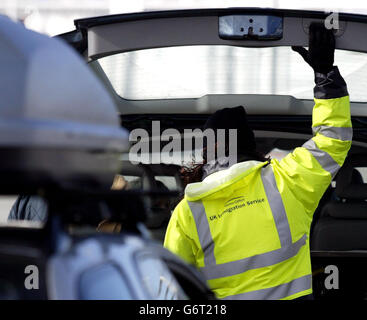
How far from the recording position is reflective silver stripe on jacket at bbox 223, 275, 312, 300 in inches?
118

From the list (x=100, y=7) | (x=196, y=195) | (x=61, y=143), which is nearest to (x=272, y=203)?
(x=196, y=195)

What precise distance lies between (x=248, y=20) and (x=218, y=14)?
0.37ft

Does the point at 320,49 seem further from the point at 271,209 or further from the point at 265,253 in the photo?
the point at 265,253

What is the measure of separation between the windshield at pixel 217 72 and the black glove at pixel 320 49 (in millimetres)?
271

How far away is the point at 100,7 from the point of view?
3.57 meters

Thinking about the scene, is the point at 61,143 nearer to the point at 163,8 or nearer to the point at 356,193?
the point at 163,8

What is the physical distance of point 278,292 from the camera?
3016 mm

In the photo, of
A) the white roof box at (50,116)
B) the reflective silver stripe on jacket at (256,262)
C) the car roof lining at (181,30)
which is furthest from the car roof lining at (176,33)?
→ the white roof box at (50,116)

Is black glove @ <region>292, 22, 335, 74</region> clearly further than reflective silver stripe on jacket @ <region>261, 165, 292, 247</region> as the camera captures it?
No

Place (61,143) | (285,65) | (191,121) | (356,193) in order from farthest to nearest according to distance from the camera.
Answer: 1. (356,193)
2. (191,121)
3. (285,65)
4. (61,143)

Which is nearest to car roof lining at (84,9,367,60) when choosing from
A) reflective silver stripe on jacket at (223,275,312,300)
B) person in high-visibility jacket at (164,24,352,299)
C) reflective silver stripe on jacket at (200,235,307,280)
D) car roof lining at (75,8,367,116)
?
car roof lining at (75,8,367,116)

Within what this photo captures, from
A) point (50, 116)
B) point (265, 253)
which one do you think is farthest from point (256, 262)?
point (50, 116)

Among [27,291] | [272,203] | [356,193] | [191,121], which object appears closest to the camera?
[27,291]

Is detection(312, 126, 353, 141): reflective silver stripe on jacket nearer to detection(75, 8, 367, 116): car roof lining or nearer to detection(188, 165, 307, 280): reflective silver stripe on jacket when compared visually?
detection(188, 165, 307, 280): reflective silver stripe on jacket
